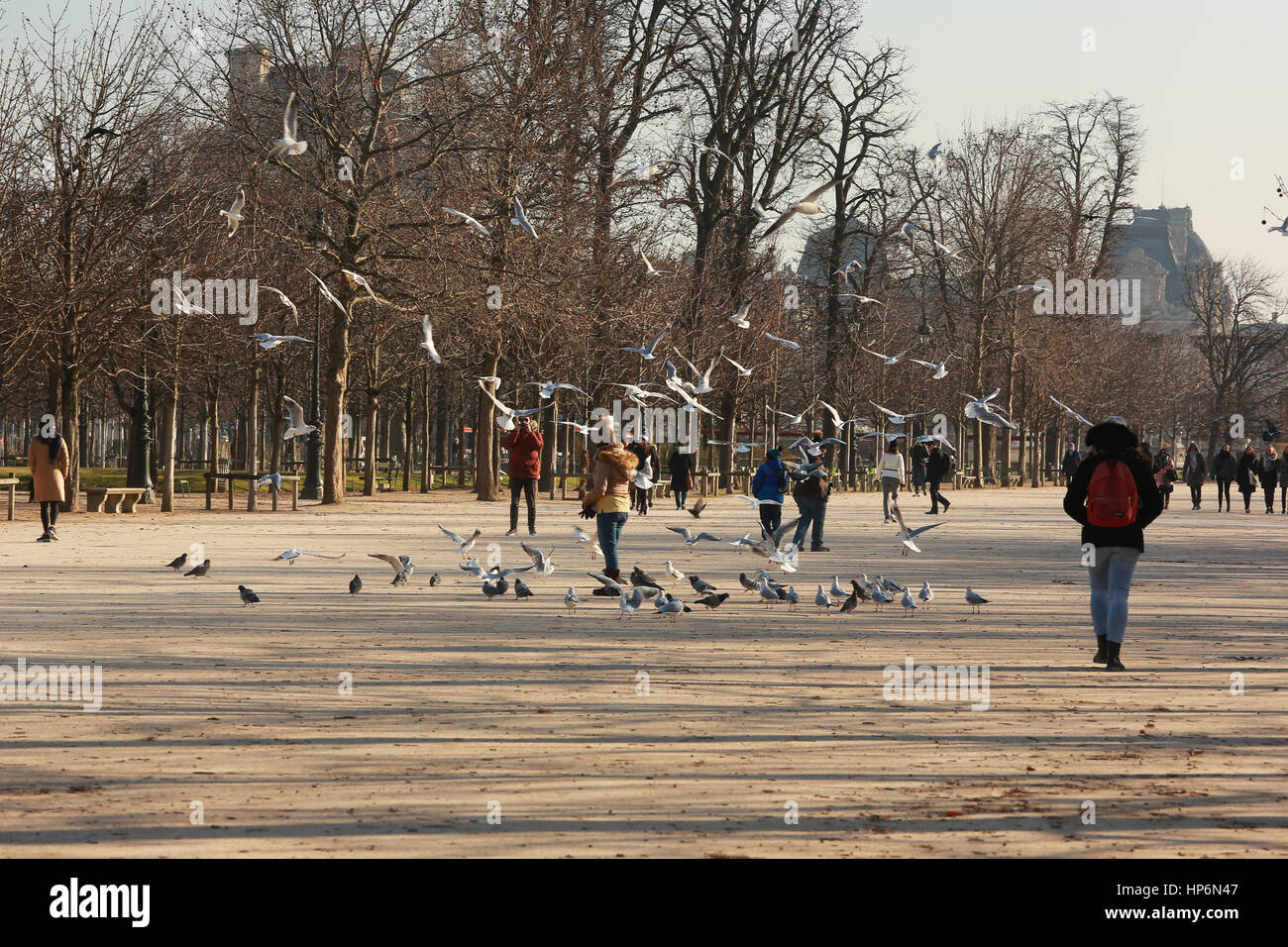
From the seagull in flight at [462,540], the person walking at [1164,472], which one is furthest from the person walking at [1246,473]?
the seagull in flight at [462,540]

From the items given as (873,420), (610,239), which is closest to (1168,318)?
(873,420)

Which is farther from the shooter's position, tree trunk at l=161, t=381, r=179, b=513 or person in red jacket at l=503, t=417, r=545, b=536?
tree trunk at l=161, t=381, r=179, b=513

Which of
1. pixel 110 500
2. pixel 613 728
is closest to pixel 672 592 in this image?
pixel 613 728

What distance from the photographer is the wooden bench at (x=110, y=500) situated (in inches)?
1228

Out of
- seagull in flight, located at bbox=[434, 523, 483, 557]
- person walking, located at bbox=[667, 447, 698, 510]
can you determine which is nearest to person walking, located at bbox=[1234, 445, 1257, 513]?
person walking, located at bbox=[667, 447, 698, 510]

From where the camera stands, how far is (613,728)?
876cm

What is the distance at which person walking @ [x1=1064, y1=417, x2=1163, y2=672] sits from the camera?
39.2ft

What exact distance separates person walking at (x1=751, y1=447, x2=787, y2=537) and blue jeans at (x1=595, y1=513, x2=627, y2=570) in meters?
5.11

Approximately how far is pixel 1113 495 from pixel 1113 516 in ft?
0.55

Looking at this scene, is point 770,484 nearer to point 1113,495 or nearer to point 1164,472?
point 1113,495

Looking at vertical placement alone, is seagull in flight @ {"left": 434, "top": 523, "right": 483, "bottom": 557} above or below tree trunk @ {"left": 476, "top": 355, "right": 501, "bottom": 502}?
below

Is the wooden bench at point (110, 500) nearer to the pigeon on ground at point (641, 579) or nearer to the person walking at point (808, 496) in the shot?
the person walking at point (808, 496)

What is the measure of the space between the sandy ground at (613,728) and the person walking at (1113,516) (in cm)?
52

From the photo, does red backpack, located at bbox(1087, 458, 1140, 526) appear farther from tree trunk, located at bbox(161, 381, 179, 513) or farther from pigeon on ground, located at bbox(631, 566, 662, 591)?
tree trunk, located at bbox(161, 381, 179, 513)
